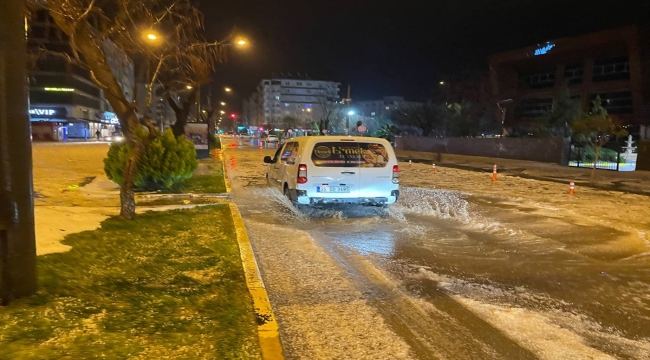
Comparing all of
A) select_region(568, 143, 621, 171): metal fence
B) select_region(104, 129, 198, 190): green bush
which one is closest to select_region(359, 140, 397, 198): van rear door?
select_region(104, 129, 198, 190): green bush

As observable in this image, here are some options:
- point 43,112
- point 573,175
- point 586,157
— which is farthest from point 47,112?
point 573,175

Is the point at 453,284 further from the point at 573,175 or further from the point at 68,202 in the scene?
the point at 573,175

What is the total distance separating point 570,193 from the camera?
16438 millimetres

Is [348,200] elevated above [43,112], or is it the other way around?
[43,112]

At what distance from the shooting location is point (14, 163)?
4551mm

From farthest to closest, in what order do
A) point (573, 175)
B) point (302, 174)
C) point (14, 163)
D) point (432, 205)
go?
point (573, 175)
point (432, 205)
point (302, 174)
point (14, 163)

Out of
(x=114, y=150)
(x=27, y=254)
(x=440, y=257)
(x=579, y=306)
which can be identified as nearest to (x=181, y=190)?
(x=114, y=150)

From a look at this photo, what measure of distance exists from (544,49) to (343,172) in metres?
57.1

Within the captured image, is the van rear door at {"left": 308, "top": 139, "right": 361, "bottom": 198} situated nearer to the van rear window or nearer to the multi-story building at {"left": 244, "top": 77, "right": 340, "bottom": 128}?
the van rear window

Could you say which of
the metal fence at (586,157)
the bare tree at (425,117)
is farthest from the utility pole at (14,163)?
Result: the bare tree at (425,117)

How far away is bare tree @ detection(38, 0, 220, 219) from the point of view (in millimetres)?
8328

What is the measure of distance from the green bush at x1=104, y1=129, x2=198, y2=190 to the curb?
23.0 feet

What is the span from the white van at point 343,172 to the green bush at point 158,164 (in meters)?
4.29

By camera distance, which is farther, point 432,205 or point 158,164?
point 158,164
